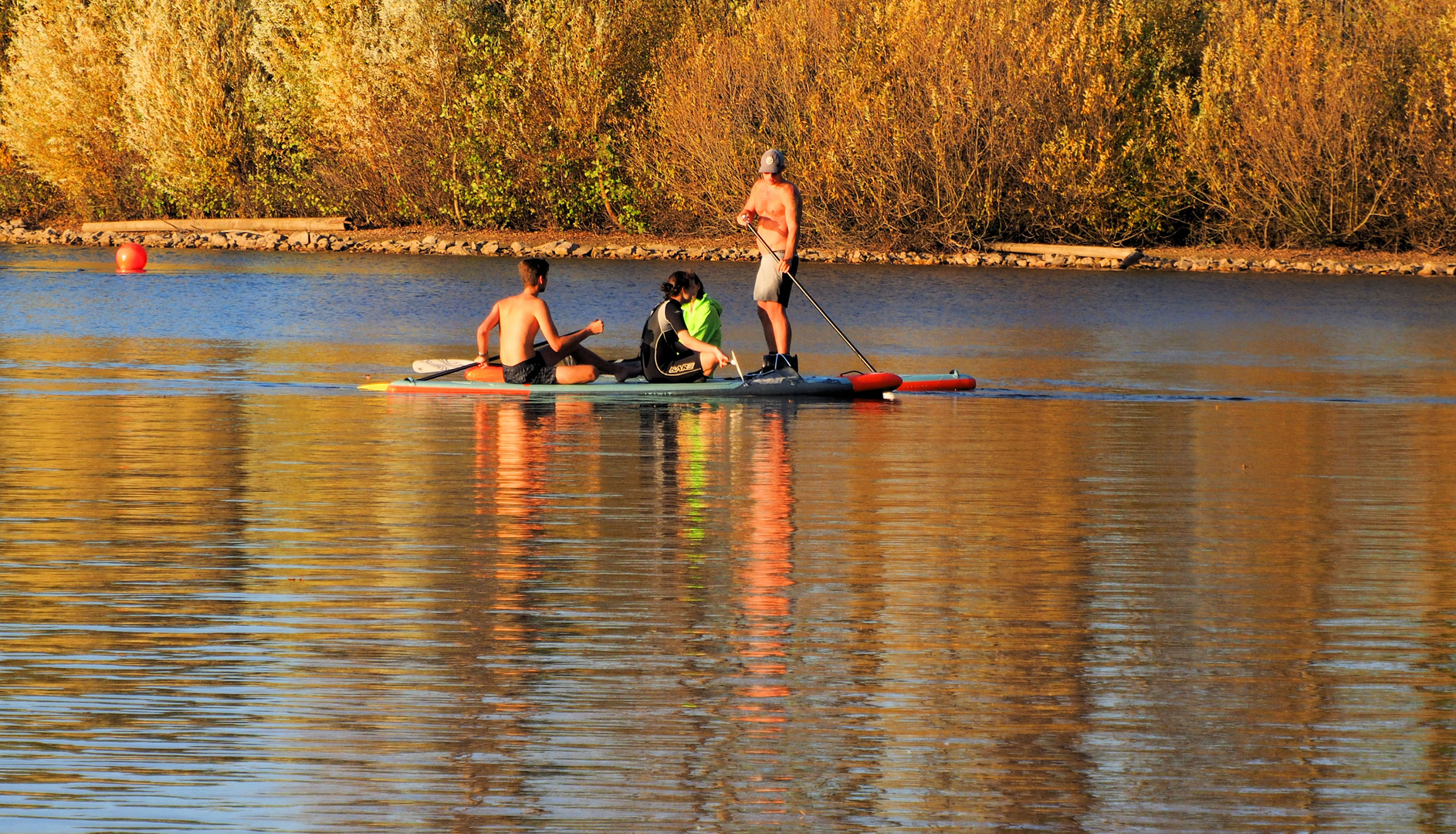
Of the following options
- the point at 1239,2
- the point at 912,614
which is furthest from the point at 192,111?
the point at 912,614

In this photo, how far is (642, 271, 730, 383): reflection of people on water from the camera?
624 inches

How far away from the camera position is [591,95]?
53.1m

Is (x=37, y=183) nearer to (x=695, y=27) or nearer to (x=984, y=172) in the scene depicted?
(x=695, y=27)

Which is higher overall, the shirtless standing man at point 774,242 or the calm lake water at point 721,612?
the shirtless standing man at point 774,242

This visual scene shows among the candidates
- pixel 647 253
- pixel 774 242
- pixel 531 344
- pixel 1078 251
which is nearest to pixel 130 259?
pixel 647 253

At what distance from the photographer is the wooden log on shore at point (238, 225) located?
181 feet

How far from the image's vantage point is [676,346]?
52.6 feet

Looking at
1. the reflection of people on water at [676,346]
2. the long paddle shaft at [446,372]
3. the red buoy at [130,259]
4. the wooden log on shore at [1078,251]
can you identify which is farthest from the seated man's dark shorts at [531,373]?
the wooden log on shore at [1078,251]

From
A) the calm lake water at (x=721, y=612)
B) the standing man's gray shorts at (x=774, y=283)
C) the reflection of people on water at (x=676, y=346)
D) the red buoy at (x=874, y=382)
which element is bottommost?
the calm lake water at (x=721, y=612)

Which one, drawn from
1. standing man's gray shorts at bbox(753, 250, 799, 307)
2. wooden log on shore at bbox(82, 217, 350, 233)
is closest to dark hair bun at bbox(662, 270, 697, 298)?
standing man's gray shorts at bbox(753, 250, 799, 307)

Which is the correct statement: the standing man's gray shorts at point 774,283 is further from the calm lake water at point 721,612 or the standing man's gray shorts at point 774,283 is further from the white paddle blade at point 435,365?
the white paddle blade at point 435,365

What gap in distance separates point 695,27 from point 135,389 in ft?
122

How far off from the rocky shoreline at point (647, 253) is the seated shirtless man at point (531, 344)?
98.4 ft

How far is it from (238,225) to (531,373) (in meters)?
41.6
